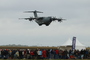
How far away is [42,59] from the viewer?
3628 cm

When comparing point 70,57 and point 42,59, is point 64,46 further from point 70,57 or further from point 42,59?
point 42,59

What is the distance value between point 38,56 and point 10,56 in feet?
10.8

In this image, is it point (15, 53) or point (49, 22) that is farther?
point (49, 22)

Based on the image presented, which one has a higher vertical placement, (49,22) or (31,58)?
(49,22)

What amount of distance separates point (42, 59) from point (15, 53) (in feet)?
11.0

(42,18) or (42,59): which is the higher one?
(42,18)

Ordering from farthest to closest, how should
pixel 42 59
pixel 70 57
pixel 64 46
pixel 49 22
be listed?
pixel 49 22, pixel 64 46, pixel 70 57, pixel 42 59

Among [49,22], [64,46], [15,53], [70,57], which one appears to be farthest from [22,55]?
[49,22]

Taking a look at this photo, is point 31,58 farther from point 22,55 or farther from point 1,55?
point 1,55

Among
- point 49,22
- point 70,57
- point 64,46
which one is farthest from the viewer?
point 49,22

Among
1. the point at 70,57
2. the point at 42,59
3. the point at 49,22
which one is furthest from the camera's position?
the point at 49,22

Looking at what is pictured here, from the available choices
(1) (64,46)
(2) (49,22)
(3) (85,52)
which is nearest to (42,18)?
(2) (49,22)

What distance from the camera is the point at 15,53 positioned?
3712 centimetres

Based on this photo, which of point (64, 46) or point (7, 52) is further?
point (64, 46)
